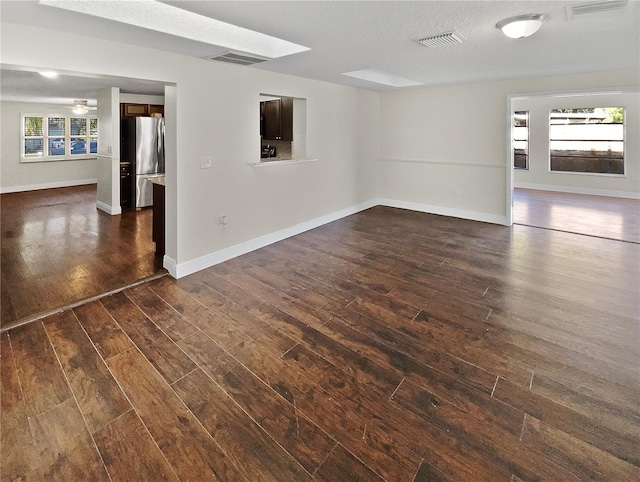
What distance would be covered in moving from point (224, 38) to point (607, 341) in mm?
4020

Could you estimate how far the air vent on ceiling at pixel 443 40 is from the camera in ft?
10.1

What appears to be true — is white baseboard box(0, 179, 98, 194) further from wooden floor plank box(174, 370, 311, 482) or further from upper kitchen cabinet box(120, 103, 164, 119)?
wooden floor plank box(174, 370, 311, 482)

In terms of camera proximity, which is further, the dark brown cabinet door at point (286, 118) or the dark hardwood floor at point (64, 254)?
the dark brown cabinet door at point (286, 118)

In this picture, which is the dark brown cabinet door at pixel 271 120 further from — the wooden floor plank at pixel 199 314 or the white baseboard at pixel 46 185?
the white baseboard at pixel 46 185

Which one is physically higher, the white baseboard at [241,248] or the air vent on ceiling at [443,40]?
the air vent on ceiling at [443,40]

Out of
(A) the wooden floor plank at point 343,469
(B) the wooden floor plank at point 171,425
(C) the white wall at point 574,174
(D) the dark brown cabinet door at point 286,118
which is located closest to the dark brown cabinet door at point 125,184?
(D) the dark brown cabinet door at point 286,118

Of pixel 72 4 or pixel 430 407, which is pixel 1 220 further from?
pixel 430 407

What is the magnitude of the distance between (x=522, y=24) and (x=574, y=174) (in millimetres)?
8042

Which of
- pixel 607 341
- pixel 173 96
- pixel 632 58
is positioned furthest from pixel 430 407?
pixel 632 58

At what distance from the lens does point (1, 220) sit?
6332 millimetres

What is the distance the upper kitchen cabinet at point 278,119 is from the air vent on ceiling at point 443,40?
9.48ft

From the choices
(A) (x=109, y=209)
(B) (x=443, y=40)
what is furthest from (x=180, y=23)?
(A) (x=109, y=209)

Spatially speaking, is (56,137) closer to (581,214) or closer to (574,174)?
(581,214)

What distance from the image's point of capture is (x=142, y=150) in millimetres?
7340
